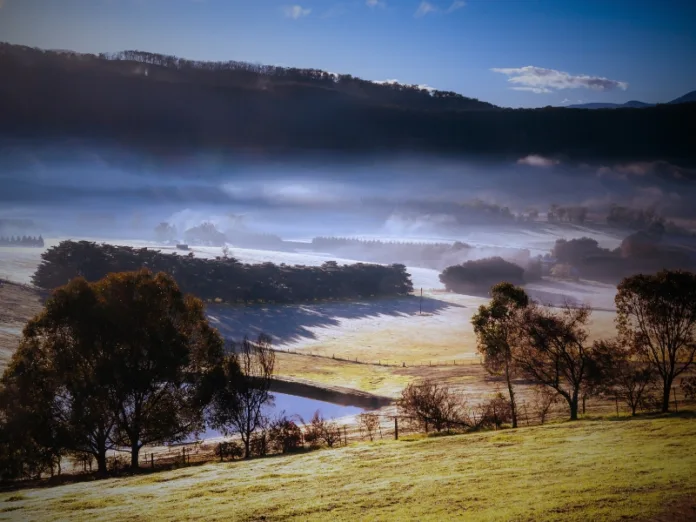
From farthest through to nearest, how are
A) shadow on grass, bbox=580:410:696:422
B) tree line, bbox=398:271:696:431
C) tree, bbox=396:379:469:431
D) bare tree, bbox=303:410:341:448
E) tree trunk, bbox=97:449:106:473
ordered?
tree line, bbox=398:271:696:431
tree, bbox=396:379:469:431
bare tree, bbox=303:410:341:448
shadow on grass, bbox=580:410:696:422
tree trunk, bbox=97:449:106:473

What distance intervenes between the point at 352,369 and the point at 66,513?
60.0 m

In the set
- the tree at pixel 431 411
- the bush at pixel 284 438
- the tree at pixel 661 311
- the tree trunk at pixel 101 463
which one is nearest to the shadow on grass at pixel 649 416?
the tree at pixel 661 311

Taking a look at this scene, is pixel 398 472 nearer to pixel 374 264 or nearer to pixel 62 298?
pixel 62 298

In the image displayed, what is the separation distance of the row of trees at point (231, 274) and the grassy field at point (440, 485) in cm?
8443

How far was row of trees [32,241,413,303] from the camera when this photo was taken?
106938mm

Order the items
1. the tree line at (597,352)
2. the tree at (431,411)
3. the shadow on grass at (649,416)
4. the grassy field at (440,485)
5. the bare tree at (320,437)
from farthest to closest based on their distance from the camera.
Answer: the tree line at (597,352) < the tree at (431,411) < the bare tree at (320,437) < the shadow on grass at (649,416) < the grassy field at (440,485)

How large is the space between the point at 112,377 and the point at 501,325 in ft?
99.0

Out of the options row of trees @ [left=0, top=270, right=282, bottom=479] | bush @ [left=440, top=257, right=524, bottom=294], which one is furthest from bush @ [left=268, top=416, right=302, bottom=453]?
bush @ [left=440, top=257, right=524, bottom=294]

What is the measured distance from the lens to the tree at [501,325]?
147ft

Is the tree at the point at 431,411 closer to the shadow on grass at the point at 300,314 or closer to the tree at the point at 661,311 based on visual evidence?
the tree at the point at 661,311

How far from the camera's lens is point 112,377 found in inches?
1319

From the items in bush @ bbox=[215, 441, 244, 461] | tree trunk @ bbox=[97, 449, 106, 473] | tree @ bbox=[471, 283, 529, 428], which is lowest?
bush @ bbox=[215, 441, 244, 461]

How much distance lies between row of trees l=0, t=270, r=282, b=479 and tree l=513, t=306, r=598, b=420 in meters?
20.4

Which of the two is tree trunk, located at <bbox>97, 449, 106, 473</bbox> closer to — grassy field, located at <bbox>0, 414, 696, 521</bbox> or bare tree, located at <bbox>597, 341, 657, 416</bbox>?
grassy field, located at <bbox>0, 414, 696, 521</bbox>
